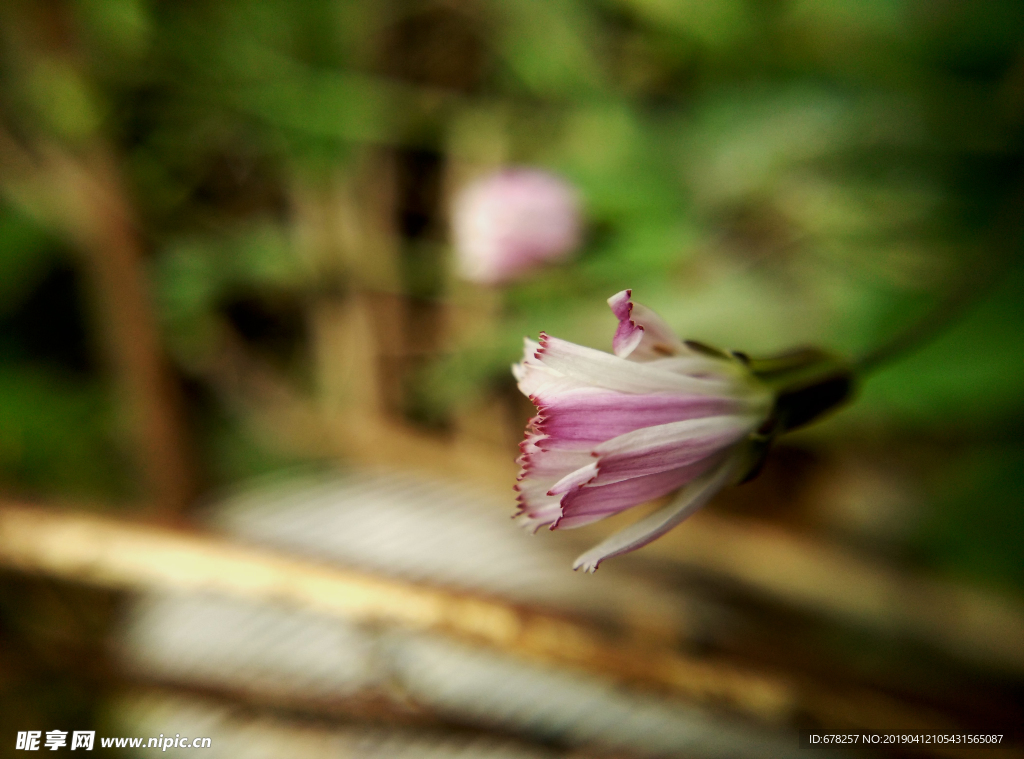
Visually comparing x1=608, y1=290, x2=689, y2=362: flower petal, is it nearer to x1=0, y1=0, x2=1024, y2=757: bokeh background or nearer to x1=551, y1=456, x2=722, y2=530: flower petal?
x1=551, y1=456, x2=722, y2=530: flower petal

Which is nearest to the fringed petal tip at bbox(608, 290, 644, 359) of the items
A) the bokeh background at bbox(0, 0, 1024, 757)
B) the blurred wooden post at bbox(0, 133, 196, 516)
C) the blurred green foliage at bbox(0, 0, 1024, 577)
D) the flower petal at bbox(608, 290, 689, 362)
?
the flower petal at bbox(608, 290, 689, 362)

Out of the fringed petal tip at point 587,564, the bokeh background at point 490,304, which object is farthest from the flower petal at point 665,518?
the bokeh background at point 490,304

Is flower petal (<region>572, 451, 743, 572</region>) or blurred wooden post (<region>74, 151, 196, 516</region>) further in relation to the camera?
blurred wooden post (<region>74, 151, 196, 516</region>)

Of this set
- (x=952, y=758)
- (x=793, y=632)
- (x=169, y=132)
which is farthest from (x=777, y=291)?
(x=169, y=132)

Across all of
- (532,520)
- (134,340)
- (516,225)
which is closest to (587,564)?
(532,520)

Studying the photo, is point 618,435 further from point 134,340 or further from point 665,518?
point 134,340

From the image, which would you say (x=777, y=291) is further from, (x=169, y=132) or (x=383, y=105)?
(x=169, y=132)
